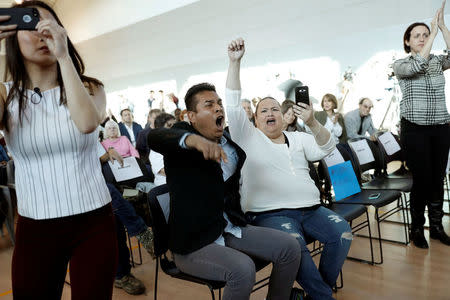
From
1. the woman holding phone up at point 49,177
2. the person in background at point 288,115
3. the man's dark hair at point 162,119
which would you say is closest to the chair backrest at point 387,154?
the person in background at point 288,115

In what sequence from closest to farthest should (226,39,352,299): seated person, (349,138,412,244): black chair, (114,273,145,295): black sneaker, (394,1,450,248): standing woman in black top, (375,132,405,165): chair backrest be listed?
(226,39,352,299): seated person < (114,273,145,295): black sneaker < (394,1,450,248): standing woman in black top < (349,138,412,244): black chair < (375,132,405,165): chair backrest

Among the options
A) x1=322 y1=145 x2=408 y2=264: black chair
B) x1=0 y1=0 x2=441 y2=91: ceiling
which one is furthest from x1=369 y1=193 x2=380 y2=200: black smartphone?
x1=0 y1=0 x2=441 y2=91: ceiling


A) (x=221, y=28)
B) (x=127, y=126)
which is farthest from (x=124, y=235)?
(x=221, y=28)

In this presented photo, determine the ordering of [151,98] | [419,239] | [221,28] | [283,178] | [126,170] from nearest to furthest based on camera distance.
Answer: [283,178]
[419,239]
[126,170]
[221,28]
[151,98]

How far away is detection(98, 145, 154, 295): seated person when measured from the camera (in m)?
2.57

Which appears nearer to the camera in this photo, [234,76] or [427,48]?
[234,76]

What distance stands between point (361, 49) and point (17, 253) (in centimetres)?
694

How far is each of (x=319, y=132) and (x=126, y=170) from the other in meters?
1.96

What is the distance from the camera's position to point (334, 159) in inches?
119

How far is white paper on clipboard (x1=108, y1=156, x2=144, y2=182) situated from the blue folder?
184 centimetres

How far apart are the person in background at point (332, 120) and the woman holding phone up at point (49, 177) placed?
14.3ft

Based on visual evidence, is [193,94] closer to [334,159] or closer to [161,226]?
[161,226]

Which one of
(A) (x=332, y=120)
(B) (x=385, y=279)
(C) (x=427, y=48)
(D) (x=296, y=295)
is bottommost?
(B) (x=385, y=279)

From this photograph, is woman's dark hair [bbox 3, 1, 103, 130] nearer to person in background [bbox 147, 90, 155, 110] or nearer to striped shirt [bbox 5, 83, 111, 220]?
striped shirt [bbox 5, 83, 111, 220]
